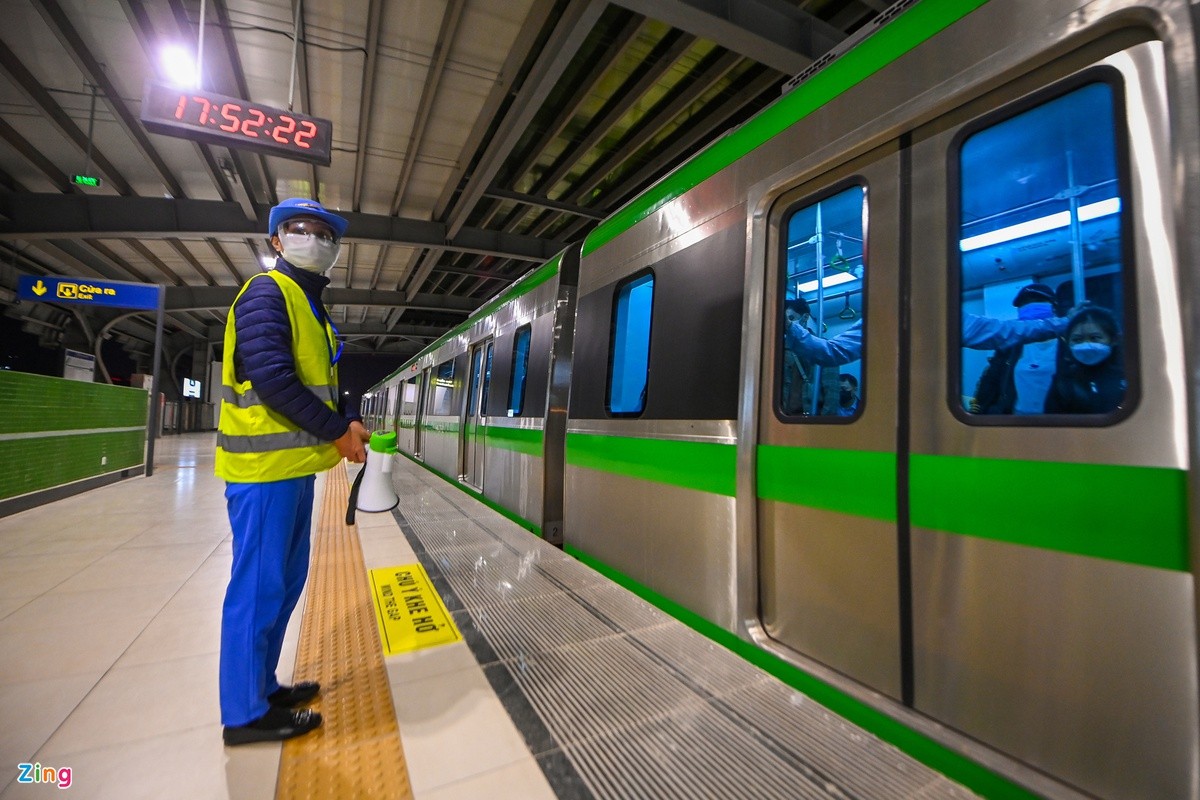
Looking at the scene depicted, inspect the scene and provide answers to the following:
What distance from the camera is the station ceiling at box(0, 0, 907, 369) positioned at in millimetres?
5410

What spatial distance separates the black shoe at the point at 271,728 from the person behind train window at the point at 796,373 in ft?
7.18

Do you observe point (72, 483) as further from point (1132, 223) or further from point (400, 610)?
point (1132, 223)

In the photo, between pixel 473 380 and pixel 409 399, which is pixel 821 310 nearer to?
pixel 473 380

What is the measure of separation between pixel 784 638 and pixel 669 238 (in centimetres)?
222

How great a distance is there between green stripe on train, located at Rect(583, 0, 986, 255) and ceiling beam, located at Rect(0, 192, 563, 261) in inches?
336

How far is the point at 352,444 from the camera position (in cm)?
171

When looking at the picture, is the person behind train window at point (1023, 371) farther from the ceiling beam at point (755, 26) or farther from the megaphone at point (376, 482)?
the ceiling beam at point (755, 26)

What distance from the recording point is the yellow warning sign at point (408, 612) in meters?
2.44

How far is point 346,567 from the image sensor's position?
3.58 metres

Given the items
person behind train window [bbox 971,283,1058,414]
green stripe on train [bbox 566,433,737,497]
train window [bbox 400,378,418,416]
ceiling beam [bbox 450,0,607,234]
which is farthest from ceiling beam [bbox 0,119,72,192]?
person behind train window [bbox 971,283,1058,414]

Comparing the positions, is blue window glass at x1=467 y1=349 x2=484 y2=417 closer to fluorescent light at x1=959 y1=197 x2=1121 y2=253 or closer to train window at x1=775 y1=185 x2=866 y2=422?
train window at x1=775 y1=185 x2=866 y2=422

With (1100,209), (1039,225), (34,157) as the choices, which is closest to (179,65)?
(34,157)

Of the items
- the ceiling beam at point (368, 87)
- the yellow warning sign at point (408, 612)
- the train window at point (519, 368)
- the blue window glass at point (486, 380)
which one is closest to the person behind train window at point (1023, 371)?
the yellow warning sign at point (408, 612)

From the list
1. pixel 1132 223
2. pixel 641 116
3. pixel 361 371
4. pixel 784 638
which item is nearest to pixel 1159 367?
pixel 1132 223
